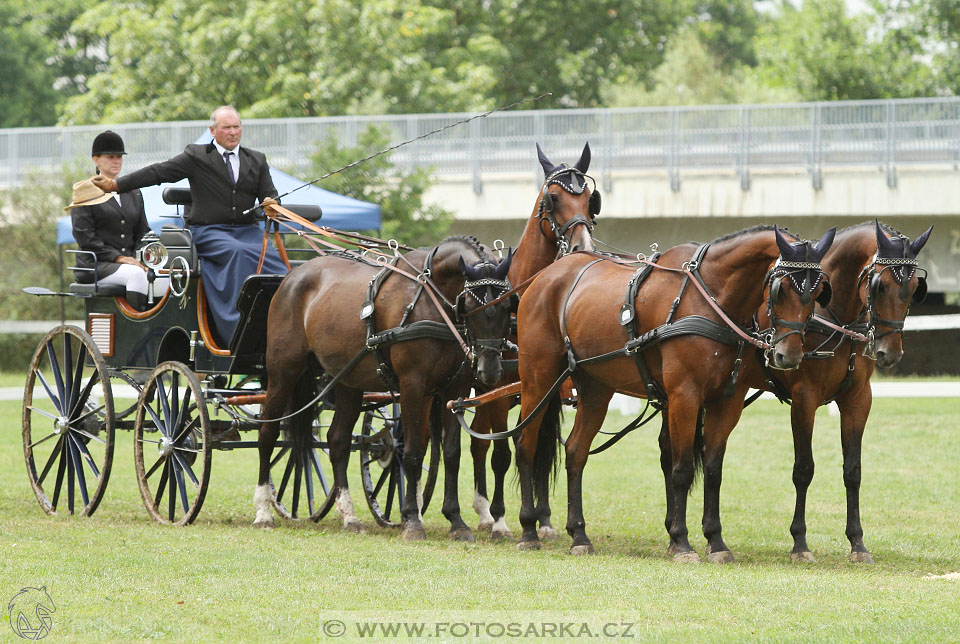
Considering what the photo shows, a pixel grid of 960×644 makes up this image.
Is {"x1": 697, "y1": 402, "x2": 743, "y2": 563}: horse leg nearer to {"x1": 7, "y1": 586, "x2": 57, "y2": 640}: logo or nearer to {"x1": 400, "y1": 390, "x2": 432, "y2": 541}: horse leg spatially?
{"x1": 400, "y1": 390, "x2": 432, "y2": 541}: horse leg

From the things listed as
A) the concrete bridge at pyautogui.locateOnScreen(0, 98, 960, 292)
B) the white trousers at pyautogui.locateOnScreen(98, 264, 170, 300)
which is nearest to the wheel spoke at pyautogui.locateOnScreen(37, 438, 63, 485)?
the white trousers at pyautogui.locateOnScreen(98, 264, 170, 300)

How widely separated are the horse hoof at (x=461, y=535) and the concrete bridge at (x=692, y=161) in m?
14.2

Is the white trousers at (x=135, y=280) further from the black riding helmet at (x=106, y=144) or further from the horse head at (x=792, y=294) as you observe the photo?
the horse head at (x=792, y=294)

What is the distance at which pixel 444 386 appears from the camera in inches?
372

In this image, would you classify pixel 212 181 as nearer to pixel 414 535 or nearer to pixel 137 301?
pixel 137 301

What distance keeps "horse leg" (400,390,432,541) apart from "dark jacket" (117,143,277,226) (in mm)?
2151

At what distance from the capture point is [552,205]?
9484 mm

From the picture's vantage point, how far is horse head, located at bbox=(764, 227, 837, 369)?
7.66m

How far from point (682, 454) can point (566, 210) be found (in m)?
2.10

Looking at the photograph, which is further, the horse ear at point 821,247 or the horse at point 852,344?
the horse at point 852,344

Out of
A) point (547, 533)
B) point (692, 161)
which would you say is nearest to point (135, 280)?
point (547, 533)

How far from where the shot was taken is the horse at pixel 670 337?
779 cm

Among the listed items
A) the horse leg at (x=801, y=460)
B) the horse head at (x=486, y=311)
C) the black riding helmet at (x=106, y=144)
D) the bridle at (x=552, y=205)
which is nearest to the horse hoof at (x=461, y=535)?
the horse head at (x=486, y=311)

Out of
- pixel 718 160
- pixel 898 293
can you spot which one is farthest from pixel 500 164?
pixel 898 293
